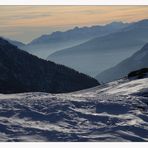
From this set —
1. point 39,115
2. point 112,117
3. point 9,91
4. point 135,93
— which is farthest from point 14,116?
point 9,91

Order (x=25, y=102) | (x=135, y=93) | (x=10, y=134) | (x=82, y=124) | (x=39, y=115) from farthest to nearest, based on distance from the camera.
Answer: (x=135, y=93) < (x=25, y=102) < (x=39, y=115) < (x=82, y=124) < (x=10, y=134)

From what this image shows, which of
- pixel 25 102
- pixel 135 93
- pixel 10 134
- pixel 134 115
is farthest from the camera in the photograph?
pixel 135 93

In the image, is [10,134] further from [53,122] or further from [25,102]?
[25,102]

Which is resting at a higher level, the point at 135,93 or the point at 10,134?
the point at 135,93

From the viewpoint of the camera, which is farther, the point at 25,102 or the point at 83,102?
the point at 83,102

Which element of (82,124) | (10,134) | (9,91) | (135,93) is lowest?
(10,134)
